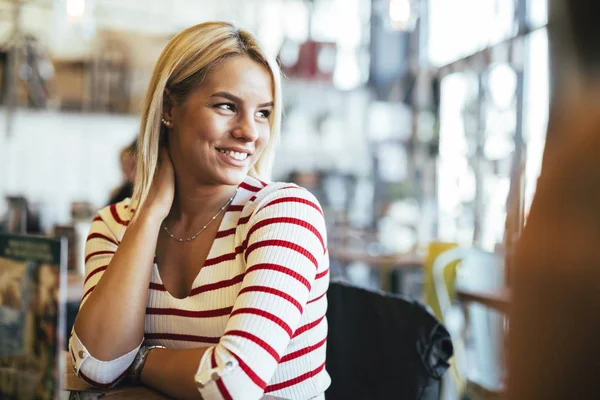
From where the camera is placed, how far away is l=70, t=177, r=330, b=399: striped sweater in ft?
3.64

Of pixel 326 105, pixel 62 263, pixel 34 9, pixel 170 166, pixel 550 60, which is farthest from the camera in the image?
pixel 326 105

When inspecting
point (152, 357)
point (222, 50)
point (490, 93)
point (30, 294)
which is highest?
point (490, 93)

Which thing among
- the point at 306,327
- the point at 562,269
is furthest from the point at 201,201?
the point at 562,269

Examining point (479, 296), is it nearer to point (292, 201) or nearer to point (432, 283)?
point (432, 283)

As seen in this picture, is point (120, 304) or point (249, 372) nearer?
point (249, 372)

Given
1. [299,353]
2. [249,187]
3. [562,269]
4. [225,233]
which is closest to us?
[562,269]

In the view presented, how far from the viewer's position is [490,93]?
6.21m

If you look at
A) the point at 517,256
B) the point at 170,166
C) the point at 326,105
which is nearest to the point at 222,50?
the point at 170,166

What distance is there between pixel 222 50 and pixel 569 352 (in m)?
1.14

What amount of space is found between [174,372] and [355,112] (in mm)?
7406

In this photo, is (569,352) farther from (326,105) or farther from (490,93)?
(326,105)

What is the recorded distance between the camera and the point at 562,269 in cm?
38

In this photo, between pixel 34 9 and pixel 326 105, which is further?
pixel 326 105

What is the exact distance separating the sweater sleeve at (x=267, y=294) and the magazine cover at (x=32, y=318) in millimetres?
268
